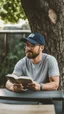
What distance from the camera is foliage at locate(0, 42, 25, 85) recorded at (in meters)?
11.2

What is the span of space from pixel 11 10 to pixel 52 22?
16.4 feet

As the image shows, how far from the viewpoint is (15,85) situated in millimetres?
4016

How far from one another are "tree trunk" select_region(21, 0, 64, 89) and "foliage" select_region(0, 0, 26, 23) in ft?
14.7

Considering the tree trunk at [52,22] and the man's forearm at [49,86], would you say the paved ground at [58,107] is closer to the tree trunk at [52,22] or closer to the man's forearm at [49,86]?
the man's forearm at [49,86]

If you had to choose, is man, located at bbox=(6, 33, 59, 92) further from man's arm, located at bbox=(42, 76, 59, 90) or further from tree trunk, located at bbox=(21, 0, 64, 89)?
tree trunk, located at bbox=(21, 0, 64, 89)

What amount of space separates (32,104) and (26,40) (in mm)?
992

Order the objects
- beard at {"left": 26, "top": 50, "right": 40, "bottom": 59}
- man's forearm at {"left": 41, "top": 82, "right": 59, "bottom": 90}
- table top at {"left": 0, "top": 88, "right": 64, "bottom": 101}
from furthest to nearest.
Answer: beard at {"left": 26, "top": 50, "right": 40, "bottom": 59}
man's forearm at {"left": 41, "top": 82, "right": 59, "bottom": 90}
table top at {"left": 0, "top": 88, "right": 64, "bottom": 101}

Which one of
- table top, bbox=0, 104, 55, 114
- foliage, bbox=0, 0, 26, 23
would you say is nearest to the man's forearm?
table top, bbox=0, 104, 55, 114

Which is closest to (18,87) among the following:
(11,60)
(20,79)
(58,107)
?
(20,79)

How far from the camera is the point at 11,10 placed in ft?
36.7

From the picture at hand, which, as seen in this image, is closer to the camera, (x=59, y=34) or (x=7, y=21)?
(x=59, y=34)

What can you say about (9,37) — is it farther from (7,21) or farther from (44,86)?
(44,86)

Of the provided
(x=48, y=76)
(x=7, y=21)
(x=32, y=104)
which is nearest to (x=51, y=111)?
(x=32, y=104)

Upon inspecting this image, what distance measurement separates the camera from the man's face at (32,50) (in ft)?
14.6
